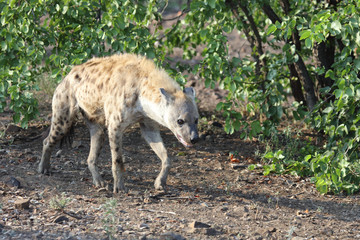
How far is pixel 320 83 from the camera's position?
275 inches

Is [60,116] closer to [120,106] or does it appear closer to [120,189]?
[120,106]

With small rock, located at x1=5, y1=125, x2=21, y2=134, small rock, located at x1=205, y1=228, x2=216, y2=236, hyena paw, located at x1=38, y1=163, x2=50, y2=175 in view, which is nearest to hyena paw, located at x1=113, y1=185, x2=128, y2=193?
hyena paw, located at x1=38, y1=163, x2=50, y2=175

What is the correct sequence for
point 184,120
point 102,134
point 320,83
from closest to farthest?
point 184,120, point 102,134, point 320,83

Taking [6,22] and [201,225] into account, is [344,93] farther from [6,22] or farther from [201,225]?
[6,22]

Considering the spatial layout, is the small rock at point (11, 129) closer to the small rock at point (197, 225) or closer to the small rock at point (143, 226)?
the small rock at point (143, 226)

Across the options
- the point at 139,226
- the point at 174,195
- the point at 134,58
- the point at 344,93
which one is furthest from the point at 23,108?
the point at 344,93

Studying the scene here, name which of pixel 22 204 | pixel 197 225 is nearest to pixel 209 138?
pixel 197 225

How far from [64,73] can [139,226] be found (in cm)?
249

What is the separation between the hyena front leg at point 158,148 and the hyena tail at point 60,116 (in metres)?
0.81

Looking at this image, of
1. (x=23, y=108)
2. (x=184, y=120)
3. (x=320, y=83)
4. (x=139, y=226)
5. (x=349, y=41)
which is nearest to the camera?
(x=139, y=226)

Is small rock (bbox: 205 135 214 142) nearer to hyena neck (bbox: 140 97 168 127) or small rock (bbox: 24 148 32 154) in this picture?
hyena neck (bbox: 140 97 168 127)

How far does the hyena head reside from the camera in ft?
16.7

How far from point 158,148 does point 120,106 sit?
585 mm

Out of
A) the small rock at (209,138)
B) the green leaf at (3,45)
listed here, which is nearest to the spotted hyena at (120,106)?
the green leaf at (3,45)
